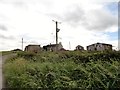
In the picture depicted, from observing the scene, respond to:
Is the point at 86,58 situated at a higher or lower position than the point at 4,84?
higher

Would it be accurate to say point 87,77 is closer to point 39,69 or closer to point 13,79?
point 39,69

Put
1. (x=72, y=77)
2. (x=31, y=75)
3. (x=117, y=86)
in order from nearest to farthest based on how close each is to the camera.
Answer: (x=117, y=86) → (x=72, y=77) → (x=31, y=75)

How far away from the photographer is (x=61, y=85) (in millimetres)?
9586

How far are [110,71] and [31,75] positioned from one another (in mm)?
4037

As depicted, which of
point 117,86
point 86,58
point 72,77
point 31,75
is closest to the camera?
point 117,86

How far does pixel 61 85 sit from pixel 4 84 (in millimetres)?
4418

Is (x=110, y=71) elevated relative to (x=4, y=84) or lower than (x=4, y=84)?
elevated

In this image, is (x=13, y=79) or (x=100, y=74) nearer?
(x=100, y=74)

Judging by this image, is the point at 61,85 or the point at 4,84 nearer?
the point at 61,85

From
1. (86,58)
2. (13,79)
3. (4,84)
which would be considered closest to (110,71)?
(13,79)

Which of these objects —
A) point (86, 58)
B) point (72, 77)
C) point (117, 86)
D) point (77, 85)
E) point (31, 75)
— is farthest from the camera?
point (86, 58)

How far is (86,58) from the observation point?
17.0 meters

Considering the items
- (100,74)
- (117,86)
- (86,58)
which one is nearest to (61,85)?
(100,74)

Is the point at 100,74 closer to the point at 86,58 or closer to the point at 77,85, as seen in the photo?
the point at 77,85
